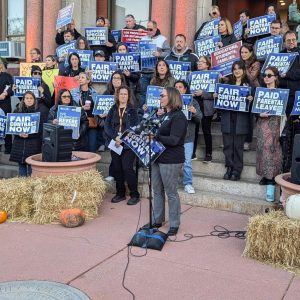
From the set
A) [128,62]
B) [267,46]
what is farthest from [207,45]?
[128,62]

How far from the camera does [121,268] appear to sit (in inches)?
191

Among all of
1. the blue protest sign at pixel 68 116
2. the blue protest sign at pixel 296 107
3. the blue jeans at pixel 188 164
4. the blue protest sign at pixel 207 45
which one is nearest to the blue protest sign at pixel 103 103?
the blue protest sign at pixel 68 116

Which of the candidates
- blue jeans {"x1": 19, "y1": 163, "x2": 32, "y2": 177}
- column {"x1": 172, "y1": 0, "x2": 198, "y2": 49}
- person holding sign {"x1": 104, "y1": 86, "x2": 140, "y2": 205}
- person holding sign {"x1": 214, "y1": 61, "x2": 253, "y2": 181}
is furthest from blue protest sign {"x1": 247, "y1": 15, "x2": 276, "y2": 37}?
blue jeans {"x1": 19, "y1": 163, "x2": 32, "y2": 177}

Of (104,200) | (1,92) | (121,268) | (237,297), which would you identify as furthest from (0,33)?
(237,297)

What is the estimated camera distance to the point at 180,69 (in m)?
8.44

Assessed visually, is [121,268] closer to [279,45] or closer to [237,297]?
[237,297]

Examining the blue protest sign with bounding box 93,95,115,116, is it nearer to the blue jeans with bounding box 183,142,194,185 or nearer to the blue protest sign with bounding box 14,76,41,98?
the blue protest sign with bounding box 14,76,41,98

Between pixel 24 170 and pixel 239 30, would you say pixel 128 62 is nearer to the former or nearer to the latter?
pixel 239 30

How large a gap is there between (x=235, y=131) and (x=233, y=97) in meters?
0.54

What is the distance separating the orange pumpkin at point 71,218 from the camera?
6211 mm

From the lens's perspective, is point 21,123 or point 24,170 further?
point 24,170

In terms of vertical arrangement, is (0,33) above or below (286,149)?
above

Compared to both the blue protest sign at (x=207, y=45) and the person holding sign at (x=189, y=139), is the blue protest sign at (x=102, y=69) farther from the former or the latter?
the person holding sign at (x=189, y=139)

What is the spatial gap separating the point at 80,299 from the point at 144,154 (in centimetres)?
218
